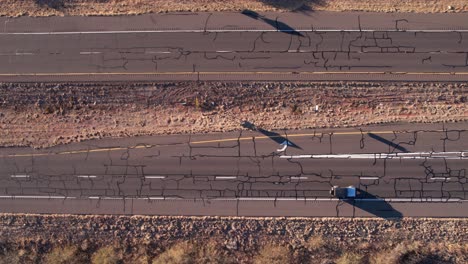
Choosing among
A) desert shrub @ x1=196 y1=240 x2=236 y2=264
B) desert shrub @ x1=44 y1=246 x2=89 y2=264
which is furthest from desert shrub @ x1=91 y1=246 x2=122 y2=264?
desert shrub @ x1=196 y1=240 x2=236 y2=264

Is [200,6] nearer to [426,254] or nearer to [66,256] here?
[66,256]

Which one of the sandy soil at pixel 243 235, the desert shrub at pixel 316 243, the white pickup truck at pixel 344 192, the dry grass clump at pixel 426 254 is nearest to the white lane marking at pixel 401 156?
the white pickup truck at pixel 344 192

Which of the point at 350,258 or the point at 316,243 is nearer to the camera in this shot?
the point at 350,258

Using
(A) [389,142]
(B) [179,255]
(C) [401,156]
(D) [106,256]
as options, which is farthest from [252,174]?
(D) [106,256]

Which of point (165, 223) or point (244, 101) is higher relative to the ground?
point (244, 101)

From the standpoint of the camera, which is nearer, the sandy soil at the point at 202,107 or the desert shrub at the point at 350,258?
the desert shrub at the point at 350,258

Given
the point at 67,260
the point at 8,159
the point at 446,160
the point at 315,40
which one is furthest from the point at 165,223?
the point at 446,160

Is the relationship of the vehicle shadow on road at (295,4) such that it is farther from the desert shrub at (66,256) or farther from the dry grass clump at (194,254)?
the desert shrub at (66,256)

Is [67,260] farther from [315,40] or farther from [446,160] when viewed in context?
[446,160]
